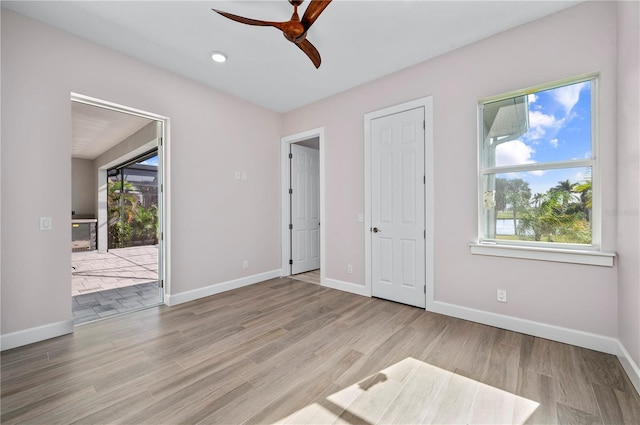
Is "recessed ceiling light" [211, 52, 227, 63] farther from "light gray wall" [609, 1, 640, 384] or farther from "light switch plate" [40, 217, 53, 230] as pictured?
"light gray wall" [609, 1, 640, 384]

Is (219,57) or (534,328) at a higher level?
(219,57)

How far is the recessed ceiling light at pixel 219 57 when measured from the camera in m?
2.97

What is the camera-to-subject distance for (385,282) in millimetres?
3510

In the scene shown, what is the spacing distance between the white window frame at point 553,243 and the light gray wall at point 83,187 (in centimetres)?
1031

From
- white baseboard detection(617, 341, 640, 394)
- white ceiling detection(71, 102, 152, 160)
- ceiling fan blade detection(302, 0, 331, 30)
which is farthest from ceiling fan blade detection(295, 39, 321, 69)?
white baseboard detection(617, 341, 640, 394)

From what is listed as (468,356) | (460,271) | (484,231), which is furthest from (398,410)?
(484,231)

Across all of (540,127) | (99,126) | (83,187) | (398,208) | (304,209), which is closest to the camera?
(540,127)

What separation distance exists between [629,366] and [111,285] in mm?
5964

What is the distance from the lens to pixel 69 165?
2.62 m

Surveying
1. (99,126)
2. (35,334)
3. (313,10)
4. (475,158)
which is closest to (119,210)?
(99,126)

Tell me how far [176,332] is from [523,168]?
377 centimetres

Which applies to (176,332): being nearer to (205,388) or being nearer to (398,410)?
(205,388)

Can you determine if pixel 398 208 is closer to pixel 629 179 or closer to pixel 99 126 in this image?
pixel 629 179

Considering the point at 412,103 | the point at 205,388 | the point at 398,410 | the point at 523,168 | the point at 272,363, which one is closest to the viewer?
the point at 398,410
